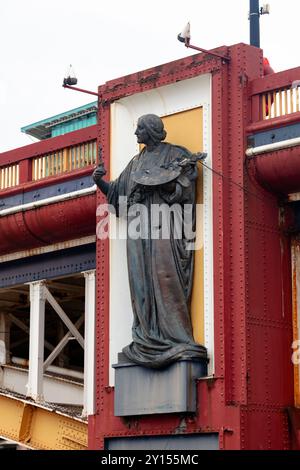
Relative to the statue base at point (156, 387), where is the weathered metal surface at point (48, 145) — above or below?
above

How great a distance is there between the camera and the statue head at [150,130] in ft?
113

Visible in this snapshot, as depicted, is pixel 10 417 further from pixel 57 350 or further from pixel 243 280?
pixel 243 280

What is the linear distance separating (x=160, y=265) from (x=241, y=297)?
215 centimetres

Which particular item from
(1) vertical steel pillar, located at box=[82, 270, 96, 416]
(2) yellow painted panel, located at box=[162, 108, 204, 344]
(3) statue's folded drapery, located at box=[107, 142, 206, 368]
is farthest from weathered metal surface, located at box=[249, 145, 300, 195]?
(1) vertical steel pillar, located at box=[82, 270, 96, 416]

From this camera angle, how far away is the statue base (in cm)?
3281

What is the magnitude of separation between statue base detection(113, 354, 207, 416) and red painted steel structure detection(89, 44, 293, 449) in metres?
0.29

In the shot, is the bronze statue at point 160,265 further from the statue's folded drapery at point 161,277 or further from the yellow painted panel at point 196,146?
the yellow painted panel at point 196,146

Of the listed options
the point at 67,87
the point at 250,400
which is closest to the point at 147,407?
the point at 250,400

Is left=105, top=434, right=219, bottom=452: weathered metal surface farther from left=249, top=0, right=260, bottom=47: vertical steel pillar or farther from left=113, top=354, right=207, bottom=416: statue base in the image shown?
left=249, top=0, right=260, bottom=47: vertical steel pillar

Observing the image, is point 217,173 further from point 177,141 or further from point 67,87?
point 67,87

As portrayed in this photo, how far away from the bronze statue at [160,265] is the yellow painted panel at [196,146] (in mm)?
174

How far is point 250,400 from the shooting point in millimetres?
32500

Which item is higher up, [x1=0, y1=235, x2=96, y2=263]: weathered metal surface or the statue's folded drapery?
[x1=0, y1=235, x2=96, y2=263]: weathered metal surface

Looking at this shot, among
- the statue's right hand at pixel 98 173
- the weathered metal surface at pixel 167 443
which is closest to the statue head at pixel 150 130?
the statue's right hand at pixel 98 173
